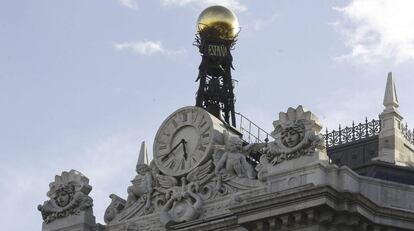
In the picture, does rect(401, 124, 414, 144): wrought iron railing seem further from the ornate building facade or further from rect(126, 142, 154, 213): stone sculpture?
rect(126, 142, 154, 213): stone sculpture

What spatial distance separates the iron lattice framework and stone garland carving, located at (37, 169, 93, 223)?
1471 centimetres

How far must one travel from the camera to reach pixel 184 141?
70062 millimetres

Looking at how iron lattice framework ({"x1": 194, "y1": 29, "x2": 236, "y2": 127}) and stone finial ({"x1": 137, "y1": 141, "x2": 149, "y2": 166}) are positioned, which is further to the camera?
iron lattice framework ({"x1": 194, "y1": 29, "x2": 236, "y2": 127})

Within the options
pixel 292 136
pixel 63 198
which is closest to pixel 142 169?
pixel 63 198

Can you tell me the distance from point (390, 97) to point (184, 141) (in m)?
11.0

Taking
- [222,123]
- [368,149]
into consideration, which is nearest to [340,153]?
[368,149]

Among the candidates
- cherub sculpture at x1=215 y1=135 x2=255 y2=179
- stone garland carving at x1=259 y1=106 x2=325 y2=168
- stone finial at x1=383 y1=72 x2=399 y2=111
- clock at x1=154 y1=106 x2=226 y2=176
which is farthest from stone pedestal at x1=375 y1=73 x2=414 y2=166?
stone garland carving at x1=259 y1=106 x2=325 y2=168

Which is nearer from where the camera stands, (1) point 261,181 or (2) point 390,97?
(1) point 261,181

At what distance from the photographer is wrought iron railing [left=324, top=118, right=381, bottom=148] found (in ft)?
254

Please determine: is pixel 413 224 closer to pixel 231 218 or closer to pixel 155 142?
pixel 231 218

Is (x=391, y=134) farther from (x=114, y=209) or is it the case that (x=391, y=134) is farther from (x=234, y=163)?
(x=114, y=209)

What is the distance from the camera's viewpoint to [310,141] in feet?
208

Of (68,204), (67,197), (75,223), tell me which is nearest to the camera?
(75,223)

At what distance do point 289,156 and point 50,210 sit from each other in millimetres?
14325
